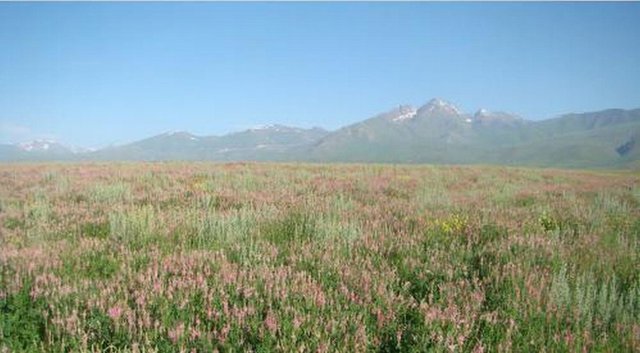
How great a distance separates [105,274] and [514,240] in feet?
16.2

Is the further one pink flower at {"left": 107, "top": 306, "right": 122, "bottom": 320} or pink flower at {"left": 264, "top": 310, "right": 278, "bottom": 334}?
pink flower at {"left": 107, "top": 306, "right": 122, "bottom": 320}

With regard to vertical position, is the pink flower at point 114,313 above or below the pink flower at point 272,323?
above

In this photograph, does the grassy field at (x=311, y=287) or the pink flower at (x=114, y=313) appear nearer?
the grassy field at (x=311, y=287)

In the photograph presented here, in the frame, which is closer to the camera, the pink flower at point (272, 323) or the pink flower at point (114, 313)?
the pink flower at point (272, 323)

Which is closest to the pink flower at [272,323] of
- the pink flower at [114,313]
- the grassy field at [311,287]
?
the grassy field at [311,287]

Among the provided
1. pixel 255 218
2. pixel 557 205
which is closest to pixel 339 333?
pixel 255 218

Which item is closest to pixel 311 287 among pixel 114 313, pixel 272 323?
pixel 272 323

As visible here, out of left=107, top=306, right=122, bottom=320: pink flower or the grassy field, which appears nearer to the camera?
the grassy field

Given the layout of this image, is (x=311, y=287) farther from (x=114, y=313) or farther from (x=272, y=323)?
(x=114, y=313)

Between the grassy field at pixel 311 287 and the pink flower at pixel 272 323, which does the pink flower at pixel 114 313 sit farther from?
the pink flower at pixel 272 323

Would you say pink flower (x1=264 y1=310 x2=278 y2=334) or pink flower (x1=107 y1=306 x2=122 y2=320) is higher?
pink flower (x1=107 y1=306 x2=122 y2=320)

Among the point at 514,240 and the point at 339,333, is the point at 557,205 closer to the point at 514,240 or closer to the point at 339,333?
the point at 514,240

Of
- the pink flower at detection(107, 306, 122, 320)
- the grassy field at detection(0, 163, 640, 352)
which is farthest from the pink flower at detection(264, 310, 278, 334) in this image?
the pink flower at detection(107, 306, 122, 320)

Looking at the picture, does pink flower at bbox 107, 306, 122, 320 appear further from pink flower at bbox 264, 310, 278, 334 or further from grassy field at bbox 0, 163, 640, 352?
pink flower at bbox 264, 310, 278, 334
